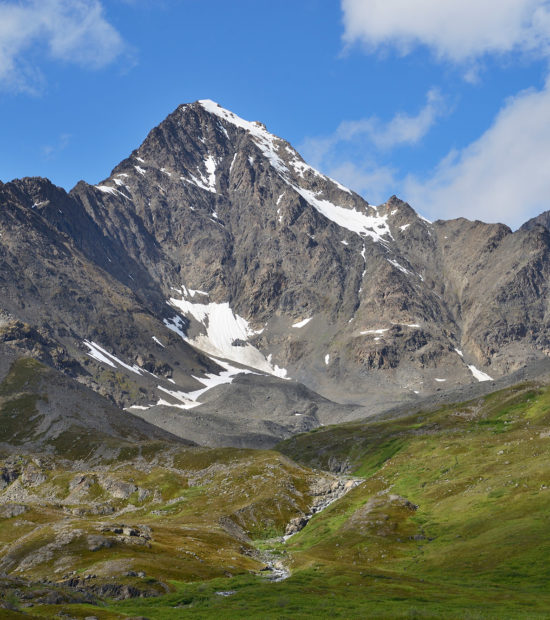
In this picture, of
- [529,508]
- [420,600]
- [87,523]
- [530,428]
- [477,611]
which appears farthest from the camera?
[530,428]

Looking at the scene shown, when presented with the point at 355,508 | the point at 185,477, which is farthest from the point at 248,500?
the point at 185,477

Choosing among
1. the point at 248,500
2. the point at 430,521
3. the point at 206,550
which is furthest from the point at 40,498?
the point at 430,521

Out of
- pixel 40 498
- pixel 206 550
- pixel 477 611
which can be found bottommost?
pixel 477 611

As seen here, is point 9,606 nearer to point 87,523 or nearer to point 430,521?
point 87,523

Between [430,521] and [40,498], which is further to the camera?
[40,498]

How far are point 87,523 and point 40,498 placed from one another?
71246 millimetres

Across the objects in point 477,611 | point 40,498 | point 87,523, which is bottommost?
point 477,611

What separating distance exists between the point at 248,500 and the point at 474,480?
50397 millimetres

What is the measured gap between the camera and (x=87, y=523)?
308 ft

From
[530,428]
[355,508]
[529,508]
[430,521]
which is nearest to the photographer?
[529,508]

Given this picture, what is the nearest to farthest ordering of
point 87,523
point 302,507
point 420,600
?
point 420,600 < point 87,523 < point 302,507

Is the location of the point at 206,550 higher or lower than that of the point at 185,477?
lower

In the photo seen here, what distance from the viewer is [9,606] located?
1898 inches

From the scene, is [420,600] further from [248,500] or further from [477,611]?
[248,500]
